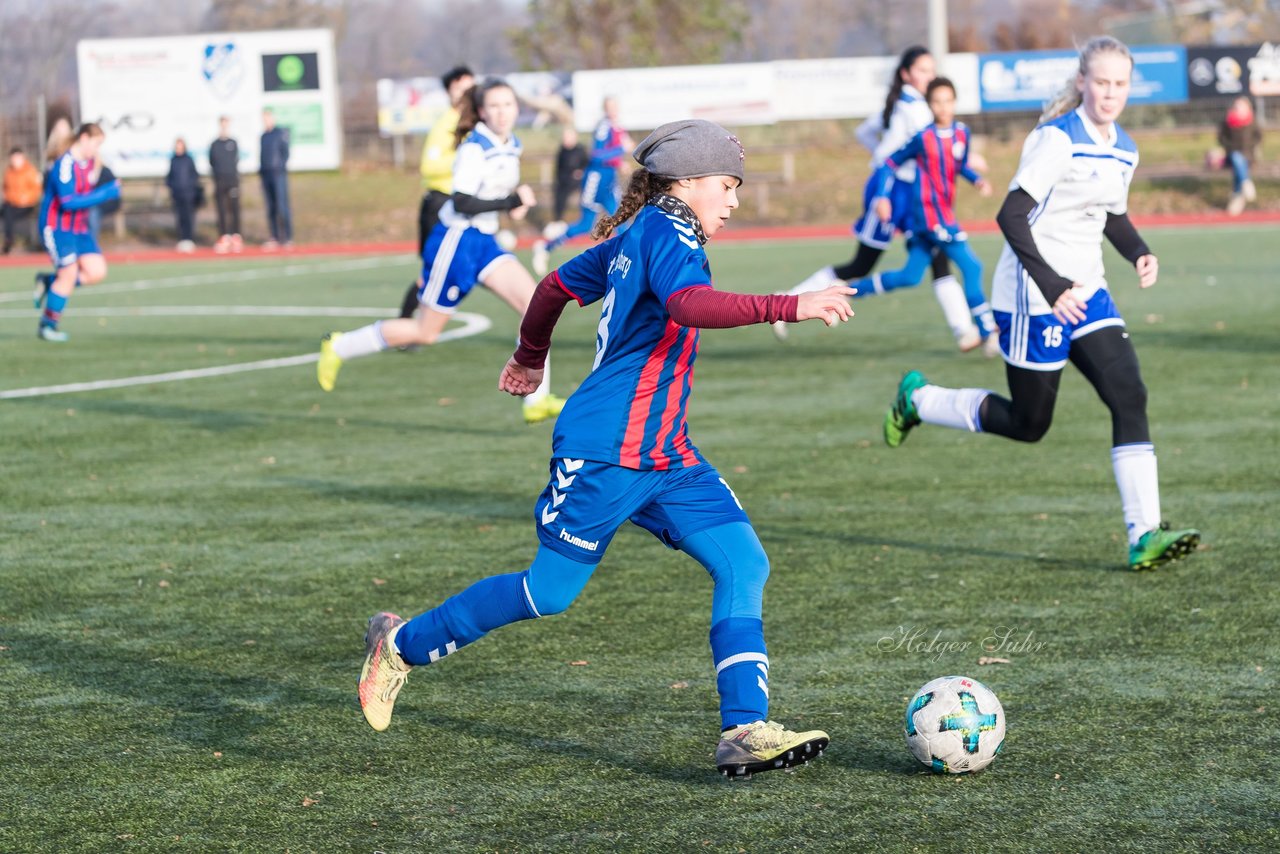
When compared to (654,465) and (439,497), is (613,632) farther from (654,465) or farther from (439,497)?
(439,497)

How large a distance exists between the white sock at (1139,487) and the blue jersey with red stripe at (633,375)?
2832 mm

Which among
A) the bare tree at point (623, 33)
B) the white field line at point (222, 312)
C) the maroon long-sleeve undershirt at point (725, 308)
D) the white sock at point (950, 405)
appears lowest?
the white field line at point (222, 312)

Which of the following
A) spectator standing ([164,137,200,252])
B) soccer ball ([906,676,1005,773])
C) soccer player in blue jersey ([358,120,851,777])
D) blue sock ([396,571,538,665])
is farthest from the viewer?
spectator standing ([164,137,200,252])

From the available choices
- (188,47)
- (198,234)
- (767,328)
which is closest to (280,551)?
(767,328)

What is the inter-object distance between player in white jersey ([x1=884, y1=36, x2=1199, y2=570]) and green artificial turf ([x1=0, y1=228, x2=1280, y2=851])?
46 centimetres

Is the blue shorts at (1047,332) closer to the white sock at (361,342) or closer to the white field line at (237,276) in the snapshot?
the white sock at (361,342)

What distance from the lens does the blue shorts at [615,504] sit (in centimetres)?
462

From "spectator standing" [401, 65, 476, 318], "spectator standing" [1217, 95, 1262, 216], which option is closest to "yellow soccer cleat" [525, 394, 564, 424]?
"spectator standing" [401, 65, 476, 318]

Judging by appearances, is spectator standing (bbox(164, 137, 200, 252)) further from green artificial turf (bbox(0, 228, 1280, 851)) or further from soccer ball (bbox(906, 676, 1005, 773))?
soccer ball (bbox(906, 676, 1005, 773))

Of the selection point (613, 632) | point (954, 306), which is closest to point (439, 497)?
point (613, 632)

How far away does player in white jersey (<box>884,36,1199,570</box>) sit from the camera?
6777 millimetres

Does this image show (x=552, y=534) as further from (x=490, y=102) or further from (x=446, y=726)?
(x=490, y=102)

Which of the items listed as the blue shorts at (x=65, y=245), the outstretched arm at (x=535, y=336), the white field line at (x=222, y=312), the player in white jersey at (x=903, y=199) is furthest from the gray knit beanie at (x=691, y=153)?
the white field line at (x=222, y=312)

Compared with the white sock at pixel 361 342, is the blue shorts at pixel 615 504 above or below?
above
